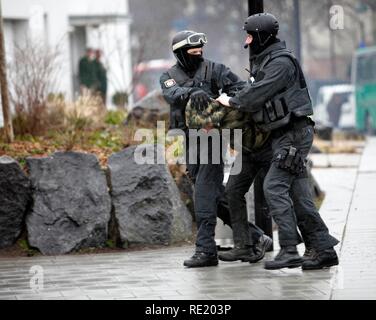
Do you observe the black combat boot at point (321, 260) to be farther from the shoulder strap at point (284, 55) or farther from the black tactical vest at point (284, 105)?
the shoulder strap at point (284, 55)

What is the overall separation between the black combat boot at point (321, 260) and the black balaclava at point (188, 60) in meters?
1.76

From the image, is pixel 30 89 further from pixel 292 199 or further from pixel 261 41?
pixel 292 199

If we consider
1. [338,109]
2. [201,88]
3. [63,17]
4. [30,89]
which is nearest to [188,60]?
[201,88]

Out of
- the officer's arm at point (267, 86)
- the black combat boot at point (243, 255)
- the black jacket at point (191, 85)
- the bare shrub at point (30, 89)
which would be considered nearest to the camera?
the officer's arm at point (267, 86)

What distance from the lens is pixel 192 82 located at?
8.89 metres

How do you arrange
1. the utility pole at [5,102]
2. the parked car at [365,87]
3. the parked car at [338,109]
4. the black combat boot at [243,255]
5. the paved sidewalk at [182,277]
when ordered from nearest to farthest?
the paved sidewalk at [182,277], the black combat boot at [243,255], the utility pole at [5,102], the parked car at [365,87], the parked car at [338,109]

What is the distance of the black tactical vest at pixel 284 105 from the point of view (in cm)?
840

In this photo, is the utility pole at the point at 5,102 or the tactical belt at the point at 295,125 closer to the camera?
the tactical belt at the point at 295,125

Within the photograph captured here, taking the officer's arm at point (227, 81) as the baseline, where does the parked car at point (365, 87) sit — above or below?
below

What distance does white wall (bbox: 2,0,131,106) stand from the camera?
26.7 m

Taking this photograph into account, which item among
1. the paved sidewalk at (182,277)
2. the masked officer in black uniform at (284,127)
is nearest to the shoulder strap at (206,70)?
the masked officer in black uniform at (284,127)

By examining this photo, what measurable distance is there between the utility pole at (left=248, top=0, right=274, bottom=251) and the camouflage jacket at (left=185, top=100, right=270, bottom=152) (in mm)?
682

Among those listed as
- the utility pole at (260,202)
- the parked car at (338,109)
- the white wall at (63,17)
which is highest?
the white wall at (63,17)
